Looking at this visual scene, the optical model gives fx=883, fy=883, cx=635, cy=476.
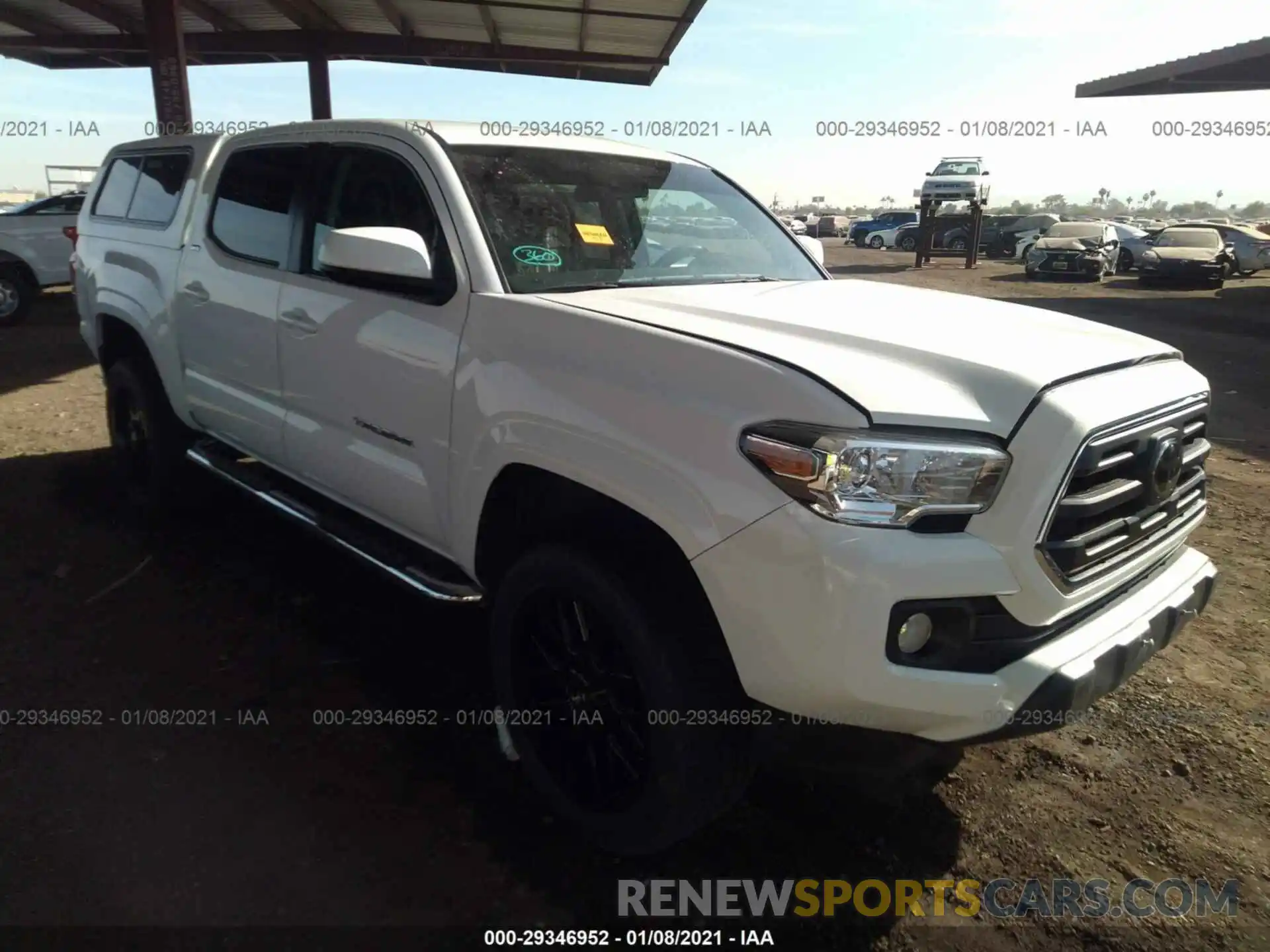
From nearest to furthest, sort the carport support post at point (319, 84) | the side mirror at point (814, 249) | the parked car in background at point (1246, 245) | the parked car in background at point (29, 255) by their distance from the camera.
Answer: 1. the side mirror at point (814, 249)
2. the parked car in background at point (29, 255)
3. the carport support post at point (319, 84)
4. the parked car in background at point (1246, 245)

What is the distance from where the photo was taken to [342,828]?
8.39ft

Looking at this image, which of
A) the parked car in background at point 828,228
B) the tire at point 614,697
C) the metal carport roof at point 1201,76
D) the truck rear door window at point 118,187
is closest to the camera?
the tire at point 614,697

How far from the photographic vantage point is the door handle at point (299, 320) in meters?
Result: 3.28

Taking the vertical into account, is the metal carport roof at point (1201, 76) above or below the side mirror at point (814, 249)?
above

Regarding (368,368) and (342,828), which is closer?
(342,828)

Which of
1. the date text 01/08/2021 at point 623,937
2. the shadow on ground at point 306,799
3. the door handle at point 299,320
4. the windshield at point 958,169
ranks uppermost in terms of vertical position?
the windshield at point 958,169

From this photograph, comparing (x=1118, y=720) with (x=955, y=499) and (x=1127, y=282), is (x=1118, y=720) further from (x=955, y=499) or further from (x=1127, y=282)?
(x=1127, y=282)


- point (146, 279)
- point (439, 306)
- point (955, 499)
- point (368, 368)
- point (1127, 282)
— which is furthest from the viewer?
point (1127, 282)

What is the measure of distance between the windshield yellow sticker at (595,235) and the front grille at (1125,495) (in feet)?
5.56

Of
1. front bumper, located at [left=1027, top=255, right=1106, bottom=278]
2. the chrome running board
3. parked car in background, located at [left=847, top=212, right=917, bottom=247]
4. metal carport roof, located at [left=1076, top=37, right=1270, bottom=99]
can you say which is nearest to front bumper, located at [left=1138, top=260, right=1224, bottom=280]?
front bumper, located at [left=1027, top=255, right=1106, bottom=278]

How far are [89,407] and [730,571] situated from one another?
24.9 feet

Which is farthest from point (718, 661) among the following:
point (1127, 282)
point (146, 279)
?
point (1127, 282)

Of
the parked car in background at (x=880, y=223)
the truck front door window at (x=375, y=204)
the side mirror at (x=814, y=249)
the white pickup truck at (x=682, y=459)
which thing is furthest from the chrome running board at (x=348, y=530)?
the parked car in background at (x=880, y=223)

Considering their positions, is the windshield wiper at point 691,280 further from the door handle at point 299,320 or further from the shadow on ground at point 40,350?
the shadow on ground at point 40,350
